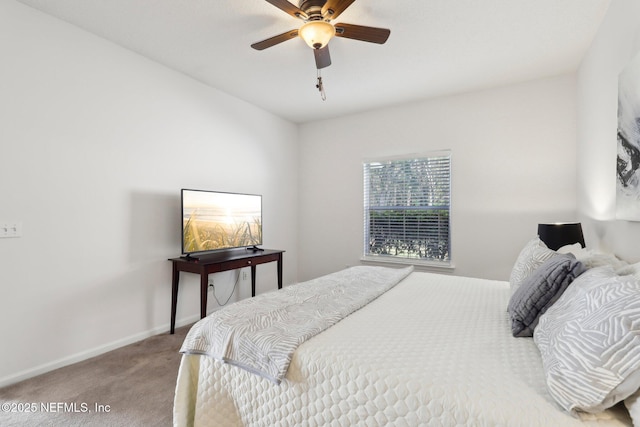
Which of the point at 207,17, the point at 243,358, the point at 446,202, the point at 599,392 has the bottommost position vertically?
the point at 243,358

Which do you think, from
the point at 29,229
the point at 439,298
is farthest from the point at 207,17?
the point at 439,298

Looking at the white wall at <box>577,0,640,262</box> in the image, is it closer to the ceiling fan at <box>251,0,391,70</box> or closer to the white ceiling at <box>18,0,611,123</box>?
the white ceiling at <box>18,0,611,123</box>

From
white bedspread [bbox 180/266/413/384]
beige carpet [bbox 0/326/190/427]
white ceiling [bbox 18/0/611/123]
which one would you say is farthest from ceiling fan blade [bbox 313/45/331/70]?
beige carpet [bbox 0/326/190/427]

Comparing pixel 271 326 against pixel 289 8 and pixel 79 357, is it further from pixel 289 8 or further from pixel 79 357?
pixel 79 357

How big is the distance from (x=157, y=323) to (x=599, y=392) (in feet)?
10.6

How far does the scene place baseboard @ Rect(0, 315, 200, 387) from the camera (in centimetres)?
214

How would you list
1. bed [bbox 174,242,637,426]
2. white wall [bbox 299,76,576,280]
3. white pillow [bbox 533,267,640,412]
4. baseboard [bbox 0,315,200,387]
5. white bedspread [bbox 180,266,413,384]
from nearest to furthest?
white pillow [bbox 533,267,640,412], bed [bbox 174,242,637,426], white bedspread [bbox 180,266,413,384], baseboard [bbox 0,315,200,387], white wall [bbox 299,76,576,280]

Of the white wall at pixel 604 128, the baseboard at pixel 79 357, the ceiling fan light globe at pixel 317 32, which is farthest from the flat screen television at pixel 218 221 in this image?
the white wall at pixel 604 128

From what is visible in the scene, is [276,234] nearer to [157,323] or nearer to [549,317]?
[157,323]

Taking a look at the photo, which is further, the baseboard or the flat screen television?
the flat screen television

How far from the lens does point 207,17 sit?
232 cm

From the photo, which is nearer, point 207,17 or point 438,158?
point 207,17

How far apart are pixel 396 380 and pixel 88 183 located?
2691 mm

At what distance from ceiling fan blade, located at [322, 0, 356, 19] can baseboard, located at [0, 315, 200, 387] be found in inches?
119
